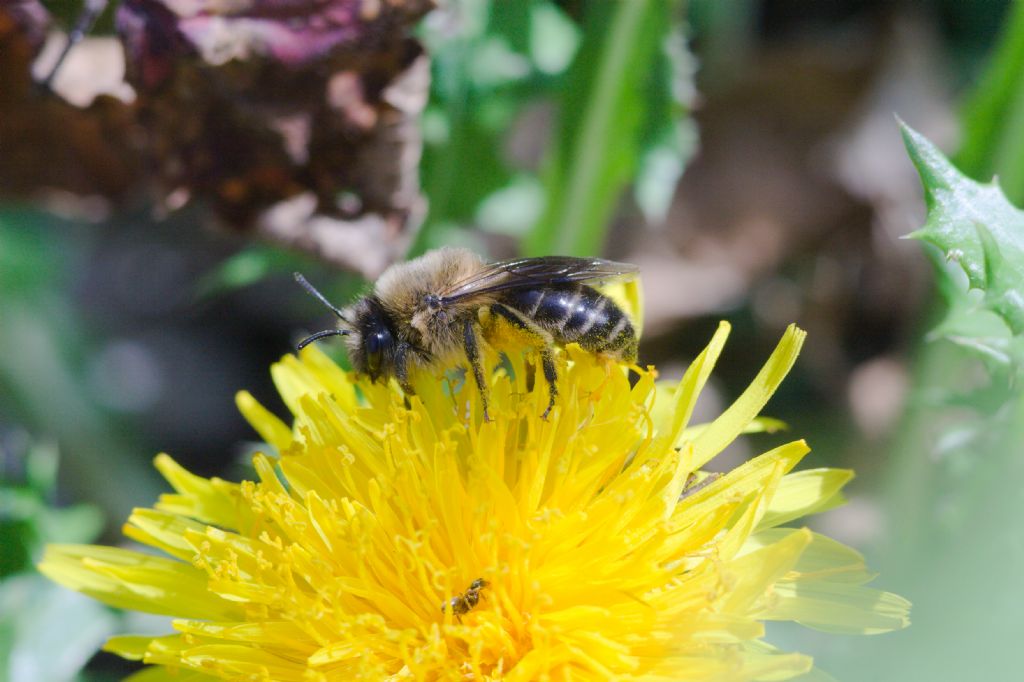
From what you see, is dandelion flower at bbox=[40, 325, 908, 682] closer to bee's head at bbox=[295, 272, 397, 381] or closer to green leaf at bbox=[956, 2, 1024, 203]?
bee's head at bbox=[295, 272, 397, 381]

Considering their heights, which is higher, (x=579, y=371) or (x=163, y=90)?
(x=163, y=90)

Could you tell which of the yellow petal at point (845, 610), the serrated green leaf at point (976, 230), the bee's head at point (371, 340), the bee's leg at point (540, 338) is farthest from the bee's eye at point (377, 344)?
the serrated green leaf at point (976, 230)

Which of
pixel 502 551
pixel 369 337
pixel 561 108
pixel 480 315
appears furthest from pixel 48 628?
pixel 561 108

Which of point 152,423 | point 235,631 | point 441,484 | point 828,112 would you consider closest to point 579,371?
point 441,484

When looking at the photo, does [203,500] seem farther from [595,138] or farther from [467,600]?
[595,138]

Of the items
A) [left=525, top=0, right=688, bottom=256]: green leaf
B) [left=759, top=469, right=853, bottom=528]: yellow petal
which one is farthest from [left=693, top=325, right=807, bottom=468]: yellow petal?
[left=525, top=0, right=688, bottom=256]: green leaf

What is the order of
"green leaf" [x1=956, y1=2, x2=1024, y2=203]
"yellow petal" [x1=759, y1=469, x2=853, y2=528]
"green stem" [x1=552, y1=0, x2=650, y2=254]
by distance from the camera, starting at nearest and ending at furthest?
"yellow petal" [x1=759, y1=469, x2=853, y2=528]
"green leaf" [x1=956, y1=2, x2=1024, y2=203]
"green stem" [x1=552, y1=0, x2=650, y2=254]

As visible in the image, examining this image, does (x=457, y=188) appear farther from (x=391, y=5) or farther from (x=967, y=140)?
(x=967, y=140)
